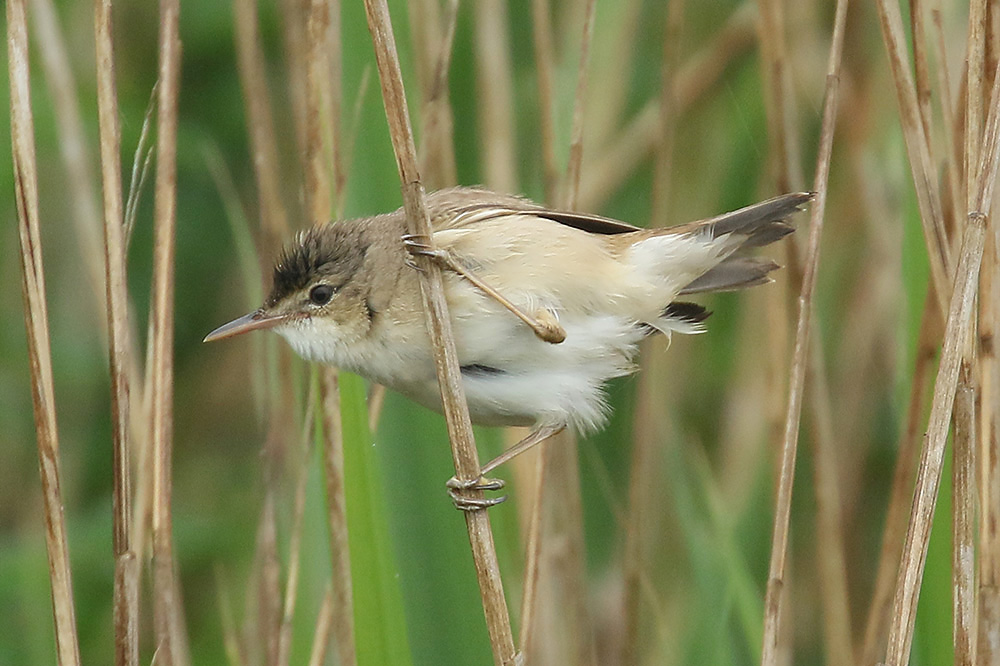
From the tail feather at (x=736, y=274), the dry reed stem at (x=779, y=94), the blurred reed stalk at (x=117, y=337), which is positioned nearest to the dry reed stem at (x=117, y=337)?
A: the blurred reed stalk at (x=117, y=337)

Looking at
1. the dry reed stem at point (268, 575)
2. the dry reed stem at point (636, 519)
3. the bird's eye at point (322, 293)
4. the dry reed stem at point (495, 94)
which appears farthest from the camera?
the dry reed stem at point (495, 94)

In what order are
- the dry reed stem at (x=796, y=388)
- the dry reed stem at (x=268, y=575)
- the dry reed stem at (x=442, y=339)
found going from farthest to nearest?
the dry reed stem at (x=268, y=575), the dry reed stem at (x=796, y=388), the dry reed stem at (x=442, y=339)

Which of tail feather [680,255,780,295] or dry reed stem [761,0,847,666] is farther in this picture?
tail feather [680,255,780,295]

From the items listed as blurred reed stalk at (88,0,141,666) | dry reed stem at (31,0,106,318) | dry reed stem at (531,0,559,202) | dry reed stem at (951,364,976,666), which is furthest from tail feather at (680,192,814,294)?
dry reed stem at (31,0,106,318)

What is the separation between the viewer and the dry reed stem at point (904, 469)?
210 cm

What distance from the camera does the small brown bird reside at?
1938 millimetres

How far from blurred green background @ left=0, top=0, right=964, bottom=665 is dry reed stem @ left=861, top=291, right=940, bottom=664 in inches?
9.5

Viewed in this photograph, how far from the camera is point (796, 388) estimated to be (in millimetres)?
1848

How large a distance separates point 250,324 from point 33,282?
44cm

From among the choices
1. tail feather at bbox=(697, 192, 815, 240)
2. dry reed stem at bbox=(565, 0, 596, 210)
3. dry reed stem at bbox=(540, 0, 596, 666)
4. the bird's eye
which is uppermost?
dry reed stem at bbox=(565, 0, 596, 210)

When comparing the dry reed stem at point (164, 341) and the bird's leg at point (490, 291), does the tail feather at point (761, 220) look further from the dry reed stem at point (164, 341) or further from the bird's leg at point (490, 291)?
the dry reed stem at point (164, 341)

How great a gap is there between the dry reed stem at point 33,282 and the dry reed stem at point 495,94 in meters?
1.23

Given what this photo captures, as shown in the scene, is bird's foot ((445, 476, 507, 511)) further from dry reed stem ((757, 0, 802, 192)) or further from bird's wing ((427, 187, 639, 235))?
dry reed stem ((757, 0, 802, 192))

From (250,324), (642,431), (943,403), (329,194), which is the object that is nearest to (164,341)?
(250,324)
